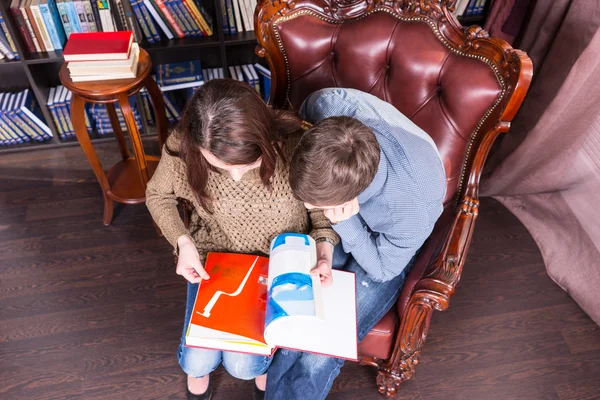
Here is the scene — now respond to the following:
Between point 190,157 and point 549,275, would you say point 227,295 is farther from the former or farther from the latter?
point 549,275

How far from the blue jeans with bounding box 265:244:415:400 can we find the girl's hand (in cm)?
30

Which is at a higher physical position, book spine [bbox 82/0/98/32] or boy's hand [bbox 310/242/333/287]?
book spine [bbox 82/0/98/32]

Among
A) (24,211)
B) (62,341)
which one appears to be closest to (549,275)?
(62,341)

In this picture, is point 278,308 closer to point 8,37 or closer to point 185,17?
point 185,17

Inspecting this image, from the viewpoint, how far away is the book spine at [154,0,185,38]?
1.92 m

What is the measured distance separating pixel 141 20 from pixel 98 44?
0.51 m

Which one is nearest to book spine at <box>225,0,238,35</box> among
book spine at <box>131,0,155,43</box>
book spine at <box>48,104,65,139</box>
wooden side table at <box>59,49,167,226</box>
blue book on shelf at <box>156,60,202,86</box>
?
blue book on shelf at <box>156,60,202,86</box>

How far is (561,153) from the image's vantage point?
184 cm

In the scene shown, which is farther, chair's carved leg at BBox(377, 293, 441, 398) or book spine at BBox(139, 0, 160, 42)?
book spine at BBox(139, 0, 160, 42)

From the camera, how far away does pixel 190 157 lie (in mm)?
1094

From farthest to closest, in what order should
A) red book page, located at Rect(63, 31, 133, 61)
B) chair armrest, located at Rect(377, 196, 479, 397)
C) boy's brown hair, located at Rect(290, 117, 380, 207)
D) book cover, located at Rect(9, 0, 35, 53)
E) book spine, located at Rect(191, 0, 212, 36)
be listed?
book spine, located at Rect(191, 0, 212, 36) → book cover, located at Rect(9, 0, 35, 53) → red book page, located at Rect(63, 31, 133, 61) → chair armrest, located at Rect(377, 196, 479, 397) → boy's brown hair, located at Rect(290, 117, 380, 207)

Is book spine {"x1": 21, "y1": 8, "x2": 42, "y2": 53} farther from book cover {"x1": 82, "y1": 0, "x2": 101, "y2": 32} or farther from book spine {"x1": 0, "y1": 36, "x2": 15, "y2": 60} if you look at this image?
book cover {"x1": 82, "y1": 0, "x2": 101, "y2": 32}

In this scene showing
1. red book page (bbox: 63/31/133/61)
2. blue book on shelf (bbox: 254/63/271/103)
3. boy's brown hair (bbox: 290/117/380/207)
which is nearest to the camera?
boy's brown hair (bbox: 290/117/380/207)

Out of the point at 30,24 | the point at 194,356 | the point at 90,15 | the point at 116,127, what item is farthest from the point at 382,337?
the point at 30,24
